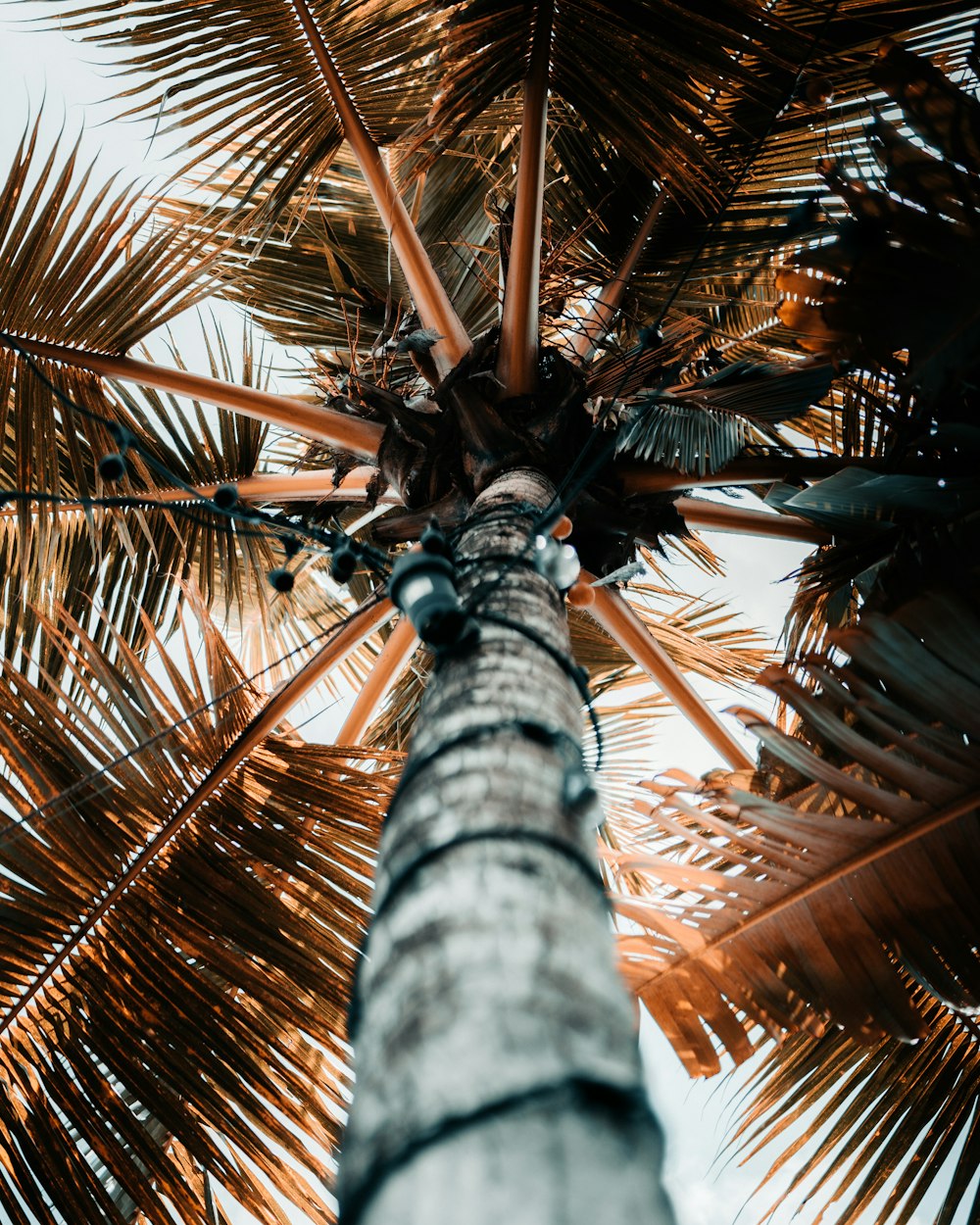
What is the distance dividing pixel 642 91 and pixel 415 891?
→ 266 centimetres

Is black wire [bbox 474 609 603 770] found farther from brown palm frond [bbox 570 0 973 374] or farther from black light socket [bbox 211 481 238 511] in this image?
brown palm frond [bbox 570 0 973 374]

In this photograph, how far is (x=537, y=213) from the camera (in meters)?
2.68

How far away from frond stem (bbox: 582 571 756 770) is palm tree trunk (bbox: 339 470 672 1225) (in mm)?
1714

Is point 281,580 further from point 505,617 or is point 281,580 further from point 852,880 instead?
point 852,880

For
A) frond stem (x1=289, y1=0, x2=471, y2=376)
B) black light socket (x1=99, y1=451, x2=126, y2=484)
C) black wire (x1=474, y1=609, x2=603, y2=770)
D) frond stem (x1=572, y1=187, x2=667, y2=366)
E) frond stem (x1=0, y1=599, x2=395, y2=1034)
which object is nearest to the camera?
black wire (x1=474, y1=609, x2=603, y2=770)

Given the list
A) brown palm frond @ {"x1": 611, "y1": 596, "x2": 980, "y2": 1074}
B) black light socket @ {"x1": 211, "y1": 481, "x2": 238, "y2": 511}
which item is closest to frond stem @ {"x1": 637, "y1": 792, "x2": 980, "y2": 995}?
brown palm frond @ {"x1": 611, "y1": 596, "x2": 980, "y2": 1074}

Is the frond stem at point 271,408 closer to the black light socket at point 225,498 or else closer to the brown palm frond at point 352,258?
the black light socket at point 225,498

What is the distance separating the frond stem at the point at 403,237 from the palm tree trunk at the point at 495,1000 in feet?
6.42

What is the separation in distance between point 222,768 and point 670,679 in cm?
144

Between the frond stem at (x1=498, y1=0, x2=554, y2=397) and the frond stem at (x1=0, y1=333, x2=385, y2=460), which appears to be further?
the frond stem at (x1=0, y1=333, x2=385, y2=460)

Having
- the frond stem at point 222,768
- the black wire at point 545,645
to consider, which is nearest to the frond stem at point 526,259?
the frond stem at point 222,768

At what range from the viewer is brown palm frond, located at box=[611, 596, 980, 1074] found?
6.49 feet

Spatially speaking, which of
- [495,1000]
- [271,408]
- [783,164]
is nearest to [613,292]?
[783,164]

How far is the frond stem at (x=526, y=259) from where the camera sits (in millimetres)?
2637
